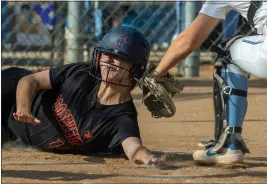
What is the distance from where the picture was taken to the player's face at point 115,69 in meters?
4.36

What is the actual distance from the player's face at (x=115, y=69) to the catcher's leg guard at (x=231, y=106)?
0.53 metres

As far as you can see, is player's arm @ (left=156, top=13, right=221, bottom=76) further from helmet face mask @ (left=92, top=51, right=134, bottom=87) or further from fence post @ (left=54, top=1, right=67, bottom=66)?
fence post @ (left=54, top=1, right=67, bottom=66)

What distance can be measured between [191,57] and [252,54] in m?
5.21

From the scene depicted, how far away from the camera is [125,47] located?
434 centimetres

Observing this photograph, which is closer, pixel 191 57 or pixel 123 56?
pixel 123 56

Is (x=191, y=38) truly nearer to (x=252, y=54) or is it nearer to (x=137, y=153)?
(x=252, y=54)

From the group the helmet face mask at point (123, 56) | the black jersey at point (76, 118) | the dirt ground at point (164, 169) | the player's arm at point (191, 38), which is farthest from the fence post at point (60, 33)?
the player's arm at point (191, 38)

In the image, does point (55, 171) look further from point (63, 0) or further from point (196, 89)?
point (63, 0)

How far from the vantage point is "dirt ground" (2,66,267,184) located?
3.71m

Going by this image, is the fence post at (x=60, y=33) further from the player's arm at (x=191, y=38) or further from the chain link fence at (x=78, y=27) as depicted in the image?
the player's arm at (x=191, y=38)

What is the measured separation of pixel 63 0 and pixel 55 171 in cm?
575

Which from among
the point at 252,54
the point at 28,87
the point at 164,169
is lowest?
the point at 164,169

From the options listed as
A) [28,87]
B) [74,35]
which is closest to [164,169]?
[28,87]

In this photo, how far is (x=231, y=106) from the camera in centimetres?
411
